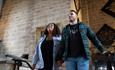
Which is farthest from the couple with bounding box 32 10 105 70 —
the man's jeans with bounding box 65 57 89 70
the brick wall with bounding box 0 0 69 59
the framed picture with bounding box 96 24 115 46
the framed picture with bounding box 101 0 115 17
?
the framed picture with bounding box 101 0 115 17

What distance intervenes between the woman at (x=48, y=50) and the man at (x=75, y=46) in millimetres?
373

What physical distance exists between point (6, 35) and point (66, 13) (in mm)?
1643

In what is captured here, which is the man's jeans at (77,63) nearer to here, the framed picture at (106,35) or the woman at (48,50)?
the woman at (48,50)

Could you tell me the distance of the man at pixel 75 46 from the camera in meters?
2.38

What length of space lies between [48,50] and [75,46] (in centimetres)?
70

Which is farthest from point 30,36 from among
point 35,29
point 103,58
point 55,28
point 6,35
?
point 55,28

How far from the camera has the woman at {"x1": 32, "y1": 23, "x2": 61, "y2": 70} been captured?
299cm

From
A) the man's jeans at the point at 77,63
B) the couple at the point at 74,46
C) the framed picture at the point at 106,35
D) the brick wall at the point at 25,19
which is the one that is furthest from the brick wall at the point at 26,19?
the man's jeans at the point at 77,63

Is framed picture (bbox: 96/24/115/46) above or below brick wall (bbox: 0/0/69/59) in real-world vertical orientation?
below

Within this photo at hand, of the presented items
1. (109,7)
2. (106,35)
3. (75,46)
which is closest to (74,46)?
(75,46)

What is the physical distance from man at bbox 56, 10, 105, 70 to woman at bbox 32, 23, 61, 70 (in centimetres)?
37

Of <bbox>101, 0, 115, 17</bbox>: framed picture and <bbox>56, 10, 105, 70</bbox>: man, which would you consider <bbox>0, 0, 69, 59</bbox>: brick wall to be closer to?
<bbox>101, 0, 115, 17</bbox>: framed picture

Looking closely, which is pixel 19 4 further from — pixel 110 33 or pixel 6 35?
pixel 110 33

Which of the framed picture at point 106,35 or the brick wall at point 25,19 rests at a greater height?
the brick wall at point 25,19
